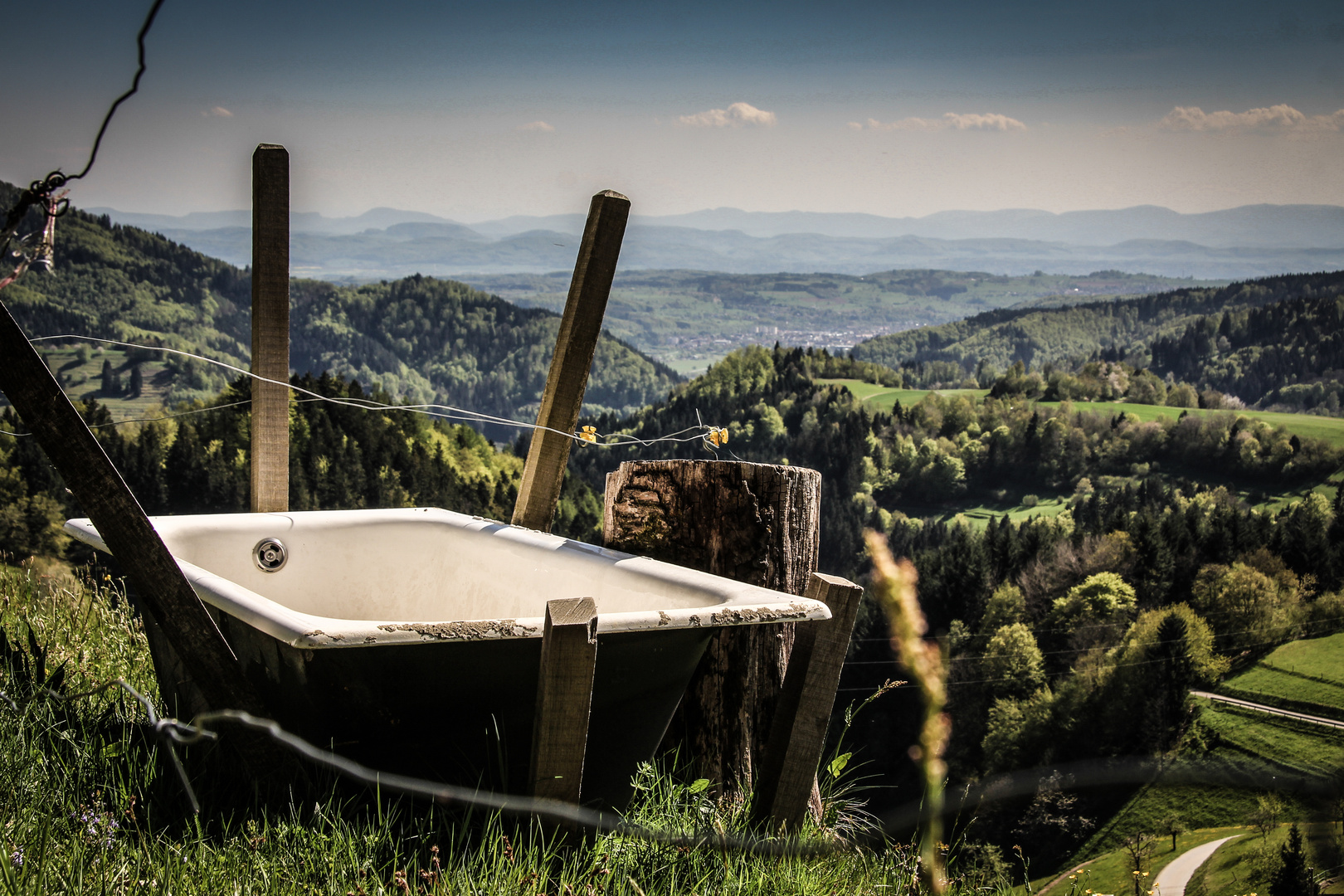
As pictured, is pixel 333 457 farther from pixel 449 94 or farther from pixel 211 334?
pixel 449 94

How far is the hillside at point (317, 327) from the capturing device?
2844 centimetres

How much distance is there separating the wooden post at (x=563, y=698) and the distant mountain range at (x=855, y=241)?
130 ft

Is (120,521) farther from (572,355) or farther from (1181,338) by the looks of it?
(1181,338)

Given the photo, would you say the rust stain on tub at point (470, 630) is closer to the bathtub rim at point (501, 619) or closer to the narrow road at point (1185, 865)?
the bathtub rim at point (501, 619)

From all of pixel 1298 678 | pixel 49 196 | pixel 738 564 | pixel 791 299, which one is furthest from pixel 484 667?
pixel 791 299

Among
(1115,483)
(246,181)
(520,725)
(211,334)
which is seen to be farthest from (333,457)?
(1115,483)

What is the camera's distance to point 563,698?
150 cm

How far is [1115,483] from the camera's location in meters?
50.2

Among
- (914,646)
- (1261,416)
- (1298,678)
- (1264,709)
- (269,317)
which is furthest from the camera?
(1261,416)

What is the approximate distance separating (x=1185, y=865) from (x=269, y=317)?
100.0 feet

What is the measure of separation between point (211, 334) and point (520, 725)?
132ft

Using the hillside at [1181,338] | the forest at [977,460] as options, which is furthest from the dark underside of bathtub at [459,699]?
the hillside at [1181,338]

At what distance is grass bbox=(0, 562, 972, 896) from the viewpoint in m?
1.37

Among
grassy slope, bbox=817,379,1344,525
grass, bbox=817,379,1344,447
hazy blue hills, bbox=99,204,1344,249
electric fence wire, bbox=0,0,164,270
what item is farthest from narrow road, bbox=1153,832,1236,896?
electric fence wire, bbox=0,0,164,270
